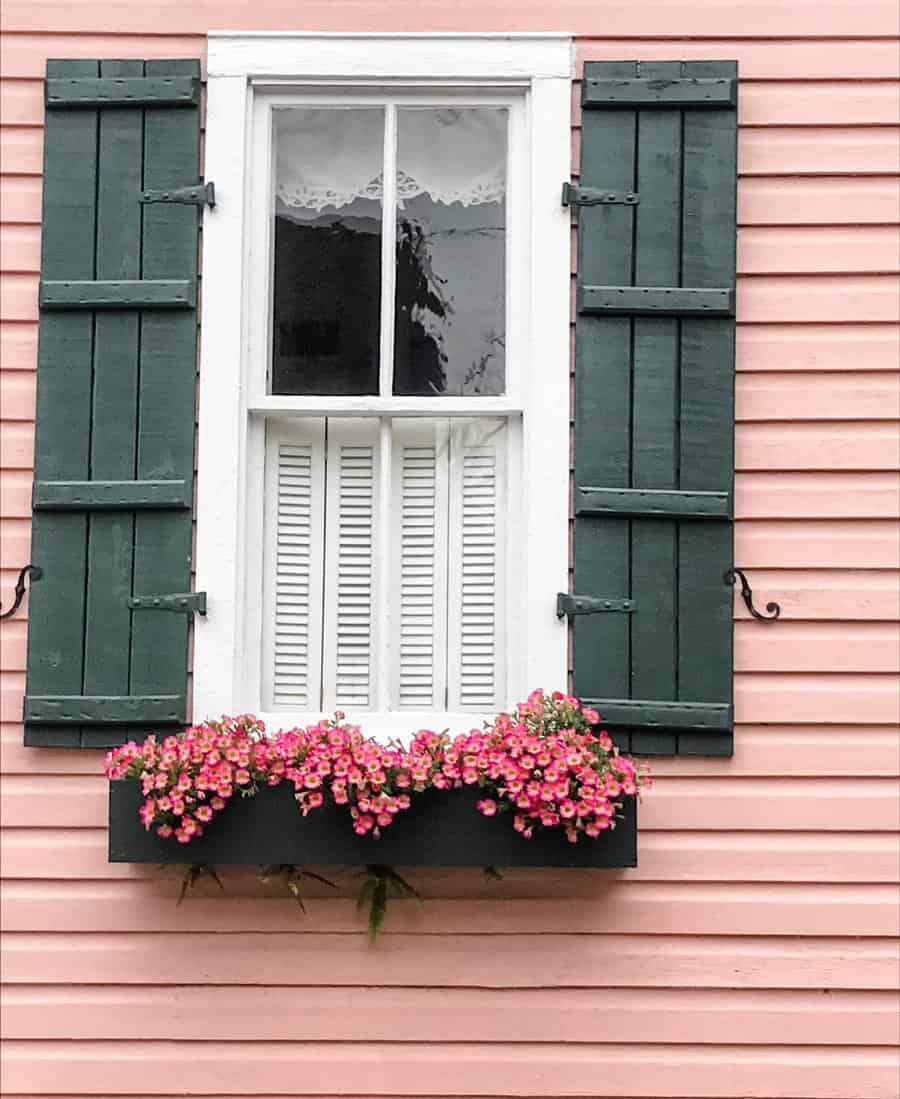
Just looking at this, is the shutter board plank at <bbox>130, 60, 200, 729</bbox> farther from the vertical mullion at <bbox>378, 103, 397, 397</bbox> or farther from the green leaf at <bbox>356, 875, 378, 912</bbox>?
the green leaf at <bbox>356, 875, 378, 912</bbox>

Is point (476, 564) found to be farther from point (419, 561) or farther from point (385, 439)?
point (385, 439)

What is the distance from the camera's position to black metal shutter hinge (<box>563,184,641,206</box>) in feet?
12.6

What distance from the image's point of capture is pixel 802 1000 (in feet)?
12.1

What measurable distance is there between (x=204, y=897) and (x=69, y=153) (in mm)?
1917

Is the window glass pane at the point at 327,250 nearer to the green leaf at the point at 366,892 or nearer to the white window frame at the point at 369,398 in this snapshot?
the white window frame at the point at 369,398

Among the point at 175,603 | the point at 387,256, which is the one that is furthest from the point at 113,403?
the point at 387,256

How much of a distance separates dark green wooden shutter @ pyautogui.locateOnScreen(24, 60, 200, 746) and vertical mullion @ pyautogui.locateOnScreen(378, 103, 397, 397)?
1.61 feet

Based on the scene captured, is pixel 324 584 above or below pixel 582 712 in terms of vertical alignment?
above

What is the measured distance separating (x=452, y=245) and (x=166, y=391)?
849 mm

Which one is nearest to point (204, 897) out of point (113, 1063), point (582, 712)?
point (113, 1063)

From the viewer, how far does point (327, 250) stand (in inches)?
157

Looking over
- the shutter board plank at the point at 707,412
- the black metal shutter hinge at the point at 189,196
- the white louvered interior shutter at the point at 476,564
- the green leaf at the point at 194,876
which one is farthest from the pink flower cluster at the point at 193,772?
the black metal shutter hinge at the point at 189,196

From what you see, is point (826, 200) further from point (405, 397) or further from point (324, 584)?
point (324, 584)

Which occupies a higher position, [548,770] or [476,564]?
[476,564]
